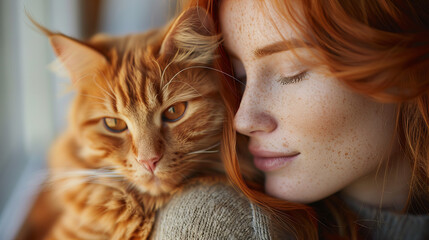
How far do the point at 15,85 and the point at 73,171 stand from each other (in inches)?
19.9

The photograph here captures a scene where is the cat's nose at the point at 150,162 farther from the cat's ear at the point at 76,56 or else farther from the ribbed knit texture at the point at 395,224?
the ribbed knit texture at the point at 395,224

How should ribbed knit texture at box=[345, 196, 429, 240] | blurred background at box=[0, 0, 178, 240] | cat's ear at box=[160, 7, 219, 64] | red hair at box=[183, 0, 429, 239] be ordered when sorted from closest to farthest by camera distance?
red hair at box=[183, 0, 429, 239], cat's ear at box=[160, 7, 219, 64], ribbed knit texture at box=[345, 196, 429, 240], blurred background at box=[0, 0, 178, 240]

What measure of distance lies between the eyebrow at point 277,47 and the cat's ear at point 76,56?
354 millimetres

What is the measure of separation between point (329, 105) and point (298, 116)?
2.7 inches

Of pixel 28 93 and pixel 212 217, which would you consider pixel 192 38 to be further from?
pixel 28 93

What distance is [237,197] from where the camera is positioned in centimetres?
76

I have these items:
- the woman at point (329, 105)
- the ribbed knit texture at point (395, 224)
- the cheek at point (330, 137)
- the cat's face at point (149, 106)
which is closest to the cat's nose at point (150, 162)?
the cat's face at point (149, 106)

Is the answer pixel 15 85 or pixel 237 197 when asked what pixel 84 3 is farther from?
pixel 237 197

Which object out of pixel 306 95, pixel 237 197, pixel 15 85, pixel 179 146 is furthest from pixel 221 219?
pixel 15 85

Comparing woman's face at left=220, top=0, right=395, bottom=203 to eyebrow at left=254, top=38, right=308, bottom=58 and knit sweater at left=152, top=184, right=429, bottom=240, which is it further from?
knit sweater at left=152, top=184, right=429, bottom=240

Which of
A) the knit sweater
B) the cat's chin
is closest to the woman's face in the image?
the knit sweater

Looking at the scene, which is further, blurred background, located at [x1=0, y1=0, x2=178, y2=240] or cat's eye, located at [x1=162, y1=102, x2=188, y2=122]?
blurred background, located at [x1=0, y1=0, x2=178, y2=240]

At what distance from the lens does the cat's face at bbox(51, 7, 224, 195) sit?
2.40 feet

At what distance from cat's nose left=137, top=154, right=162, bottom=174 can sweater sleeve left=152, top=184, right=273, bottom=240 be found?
0.32ft
